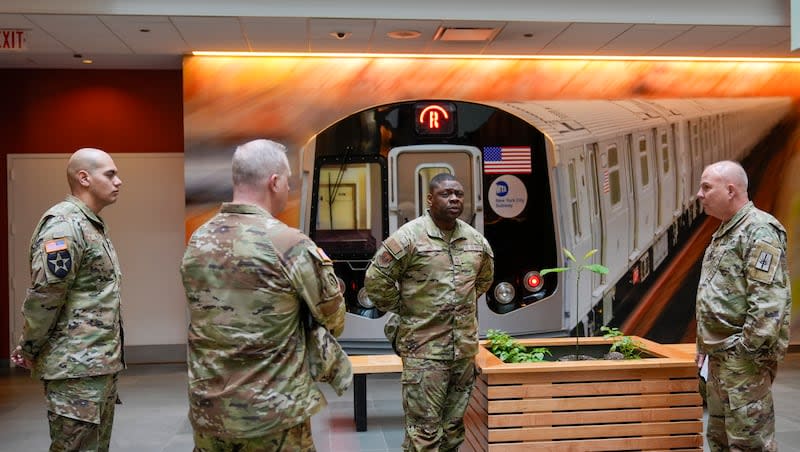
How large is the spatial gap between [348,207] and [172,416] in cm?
221

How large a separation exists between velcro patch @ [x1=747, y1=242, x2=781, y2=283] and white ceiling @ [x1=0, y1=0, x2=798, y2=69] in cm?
326

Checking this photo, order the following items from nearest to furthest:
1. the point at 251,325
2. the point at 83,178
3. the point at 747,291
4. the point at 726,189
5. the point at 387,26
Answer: the point at 251,325
the point at 83,178
the point at 747,291
the point at 726,189
the point at 387,26

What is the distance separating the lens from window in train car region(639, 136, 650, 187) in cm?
736

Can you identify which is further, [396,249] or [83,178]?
[396,249]

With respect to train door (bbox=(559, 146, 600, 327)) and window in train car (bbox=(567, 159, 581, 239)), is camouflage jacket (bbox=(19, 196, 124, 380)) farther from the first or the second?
window in train car (bbox=(567, 159, 581, 239))

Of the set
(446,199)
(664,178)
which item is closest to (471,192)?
(664,178)

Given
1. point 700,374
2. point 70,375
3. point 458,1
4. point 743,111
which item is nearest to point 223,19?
point 458,1

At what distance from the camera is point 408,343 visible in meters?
3.72

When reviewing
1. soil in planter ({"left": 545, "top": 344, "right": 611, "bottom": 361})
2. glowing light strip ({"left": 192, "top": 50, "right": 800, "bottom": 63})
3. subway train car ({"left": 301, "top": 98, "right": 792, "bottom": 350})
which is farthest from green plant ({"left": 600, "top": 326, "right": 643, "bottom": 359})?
glowing light strip ({"left": 192, "top": 50, "right": 800, "bottom": 63})

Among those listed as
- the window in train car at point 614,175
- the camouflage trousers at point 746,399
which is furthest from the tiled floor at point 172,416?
the window in train car at point 614,175

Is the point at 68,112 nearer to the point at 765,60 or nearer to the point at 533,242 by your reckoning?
the point at 533,242

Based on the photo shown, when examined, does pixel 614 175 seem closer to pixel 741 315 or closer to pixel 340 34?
pixel 340 34

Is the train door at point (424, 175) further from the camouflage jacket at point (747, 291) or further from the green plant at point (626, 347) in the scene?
the camouflage jacket at point (747, 291)

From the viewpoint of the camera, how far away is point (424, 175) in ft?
21.5
